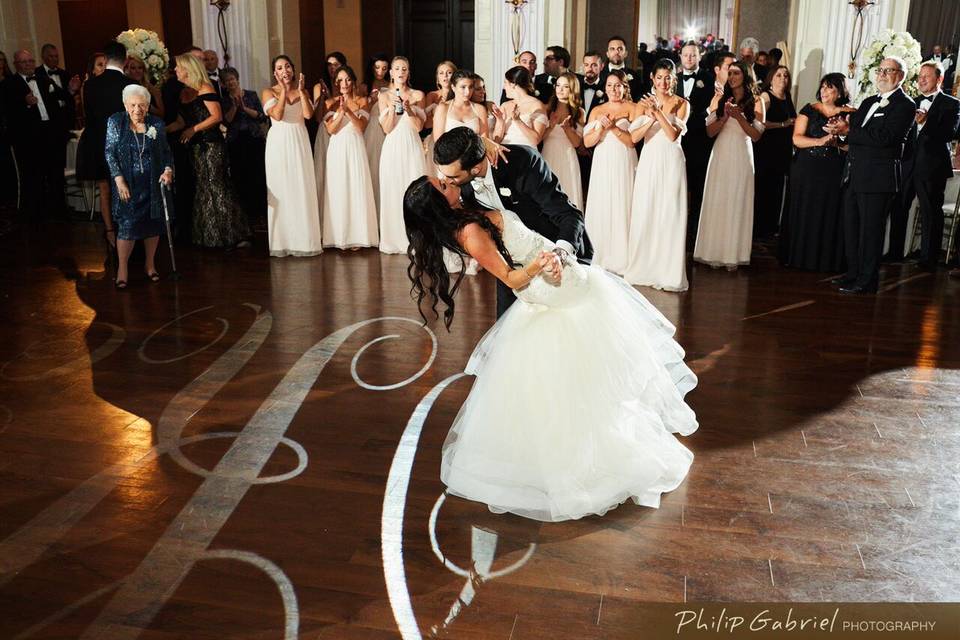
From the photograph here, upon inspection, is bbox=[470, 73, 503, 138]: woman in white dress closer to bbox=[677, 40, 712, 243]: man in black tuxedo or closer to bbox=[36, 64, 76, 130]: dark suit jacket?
bbox=[677, 40, 712, 243]: man in black tuxedo

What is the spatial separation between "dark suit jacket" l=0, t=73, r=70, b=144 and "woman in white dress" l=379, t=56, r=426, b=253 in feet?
12.8

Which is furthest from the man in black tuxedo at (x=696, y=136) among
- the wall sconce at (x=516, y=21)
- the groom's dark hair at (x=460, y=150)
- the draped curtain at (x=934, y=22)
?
the draped curtain at (x=934, y=22)

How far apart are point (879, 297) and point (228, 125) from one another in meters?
5.66

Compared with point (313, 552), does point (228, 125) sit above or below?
above

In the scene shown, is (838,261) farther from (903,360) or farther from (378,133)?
(378,133)

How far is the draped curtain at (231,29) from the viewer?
31.7ft

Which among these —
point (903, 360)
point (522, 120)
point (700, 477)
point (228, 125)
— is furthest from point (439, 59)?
point (700, 477)

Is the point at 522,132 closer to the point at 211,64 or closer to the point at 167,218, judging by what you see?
the point at 167,218

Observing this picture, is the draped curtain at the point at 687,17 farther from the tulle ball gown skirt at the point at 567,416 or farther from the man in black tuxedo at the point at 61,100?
the tulle ball gown skirt at the point at 567,416

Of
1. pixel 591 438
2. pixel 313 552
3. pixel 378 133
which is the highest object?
pixel 378 133

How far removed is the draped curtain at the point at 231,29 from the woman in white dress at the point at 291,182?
2.81m

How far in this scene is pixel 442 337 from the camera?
5.19 m

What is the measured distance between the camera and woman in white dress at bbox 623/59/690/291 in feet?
20.2

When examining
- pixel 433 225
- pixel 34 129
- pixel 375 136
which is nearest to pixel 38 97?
pixel 34 129
